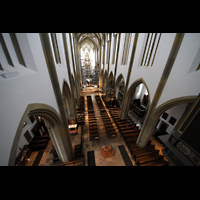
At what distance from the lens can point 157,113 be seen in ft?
18.6

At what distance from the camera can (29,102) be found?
2646mm

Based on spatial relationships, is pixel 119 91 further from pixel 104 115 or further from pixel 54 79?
pixel 54 79

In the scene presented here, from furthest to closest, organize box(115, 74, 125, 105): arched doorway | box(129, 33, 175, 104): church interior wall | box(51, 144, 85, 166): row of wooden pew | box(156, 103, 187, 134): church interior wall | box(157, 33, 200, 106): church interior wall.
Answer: box(115, 74, 125, 105): arched doorway, box(156, 103, 187, 134): church interior wall, box(51, 144, 85, 166): row of wooden pew, box(129, 33, 175, 104): church interior wall, box(157, 33, 200, 106): church interior wall

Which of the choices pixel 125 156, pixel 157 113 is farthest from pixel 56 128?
pixel 157 113

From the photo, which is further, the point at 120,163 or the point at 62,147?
the point at 120,163

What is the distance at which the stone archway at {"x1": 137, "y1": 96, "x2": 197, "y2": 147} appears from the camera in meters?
4.12

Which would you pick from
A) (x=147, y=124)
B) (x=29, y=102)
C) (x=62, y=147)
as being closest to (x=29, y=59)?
(x=29, y=102)

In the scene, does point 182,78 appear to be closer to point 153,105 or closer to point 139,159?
point 153,105

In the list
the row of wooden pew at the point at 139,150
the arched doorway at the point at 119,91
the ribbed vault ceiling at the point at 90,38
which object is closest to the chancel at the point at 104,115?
the row of wooden pew at the point at 139,150

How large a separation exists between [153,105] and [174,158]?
3897 mm

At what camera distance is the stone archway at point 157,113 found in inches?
162

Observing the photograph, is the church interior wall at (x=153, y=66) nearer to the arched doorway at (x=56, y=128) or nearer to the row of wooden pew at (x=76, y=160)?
the arched doorway at (x=56, y=128)

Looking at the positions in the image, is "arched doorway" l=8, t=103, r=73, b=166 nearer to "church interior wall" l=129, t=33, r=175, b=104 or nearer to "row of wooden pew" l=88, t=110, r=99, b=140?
"row of wooden pew" l=88, t=110, r=99, b=140

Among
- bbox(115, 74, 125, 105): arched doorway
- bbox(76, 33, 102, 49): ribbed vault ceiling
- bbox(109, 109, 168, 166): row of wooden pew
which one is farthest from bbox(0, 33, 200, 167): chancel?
bbox(76, 33, 102, 49): ribbed vault ceiling
